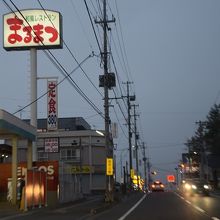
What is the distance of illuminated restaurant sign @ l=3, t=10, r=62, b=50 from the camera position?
134 feet

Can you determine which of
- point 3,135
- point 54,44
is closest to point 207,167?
point 54,44

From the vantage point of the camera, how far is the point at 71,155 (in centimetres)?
8131

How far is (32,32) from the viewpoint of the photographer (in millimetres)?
41125

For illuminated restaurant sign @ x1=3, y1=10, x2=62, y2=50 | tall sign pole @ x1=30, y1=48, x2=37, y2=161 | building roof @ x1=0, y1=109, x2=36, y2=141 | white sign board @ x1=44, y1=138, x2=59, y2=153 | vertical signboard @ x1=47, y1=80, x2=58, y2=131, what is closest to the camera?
building roof @ x1=0, y1=109, x2=36, y2=141

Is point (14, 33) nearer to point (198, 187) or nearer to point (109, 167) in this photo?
point (109, 167)

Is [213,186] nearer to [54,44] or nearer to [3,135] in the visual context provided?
[54,44]

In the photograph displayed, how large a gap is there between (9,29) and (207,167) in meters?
73.1

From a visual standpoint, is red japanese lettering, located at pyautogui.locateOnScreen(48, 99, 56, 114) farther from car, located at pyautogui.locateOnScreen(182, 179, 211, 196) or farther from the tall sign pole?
car, located at pyautogui.locateOnScreen(182, 179, 211, 196)

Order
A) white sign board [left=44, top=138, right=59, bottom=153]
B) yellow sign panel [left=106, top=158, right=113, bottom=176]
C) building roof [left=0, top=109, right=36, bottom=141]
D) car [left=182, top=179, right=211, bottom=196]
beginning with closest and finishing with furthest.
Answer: building roof [left=0, top=109, right=36, bottom=141] → white sign board [left=44, top=138, right=59, bottom=153] → yellow sign panel [left=106, top=158, right=113, bottom=176] → car [left=182, top=179, right=211, bottom=196]

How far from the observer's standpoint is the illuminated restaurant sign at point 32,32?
40.9 meters

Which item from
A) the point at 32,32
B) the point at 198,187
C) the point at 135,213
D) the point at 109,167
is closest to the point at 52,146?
the point at 109,167

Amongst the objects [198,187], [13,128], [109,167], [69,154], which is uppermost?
[69,154]

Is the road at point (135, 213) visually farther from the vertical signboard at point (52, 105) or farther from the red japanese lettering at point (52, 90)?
the red japanese lettering at point (52, 90)

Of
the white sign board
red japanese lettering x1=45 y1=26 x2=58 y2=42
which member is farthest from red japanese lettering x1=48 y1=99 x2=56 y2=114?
red japanese lettering x1=45 y1=26 x2=58 y2=42
